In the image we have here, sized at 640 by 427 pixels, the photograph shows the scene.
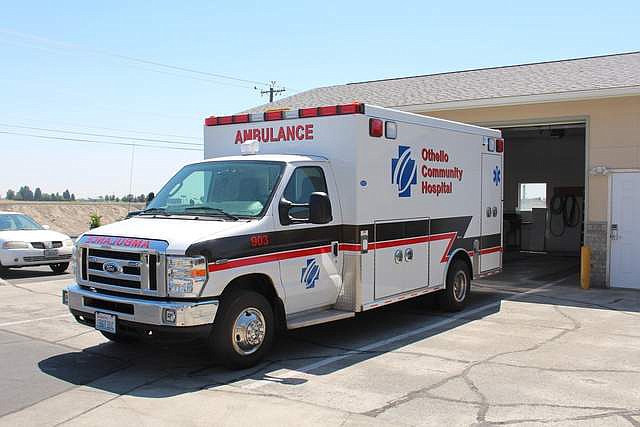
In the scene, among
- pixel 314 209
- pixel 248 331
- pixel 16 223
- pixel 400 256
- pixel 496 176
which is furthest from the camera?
pixel 16 223

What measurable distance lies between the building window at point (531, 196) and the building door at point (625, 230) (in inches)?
401

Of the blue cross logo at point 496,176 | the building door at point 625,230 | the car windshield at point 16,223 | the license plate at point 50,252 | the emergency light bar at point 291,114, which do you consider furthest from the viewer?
the car windshield at point 16,223

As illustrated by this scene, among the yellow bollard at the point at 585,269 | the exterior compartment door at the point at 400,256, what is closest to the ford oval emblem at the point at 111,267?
the exterior compartment door at the point at 400,256

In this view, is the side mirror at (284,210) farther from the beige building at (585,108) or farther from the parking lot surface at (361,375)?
the beige building at (585,108)

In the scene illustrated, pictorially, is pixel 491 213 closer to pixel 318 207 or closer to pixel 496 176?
pixel 496 176

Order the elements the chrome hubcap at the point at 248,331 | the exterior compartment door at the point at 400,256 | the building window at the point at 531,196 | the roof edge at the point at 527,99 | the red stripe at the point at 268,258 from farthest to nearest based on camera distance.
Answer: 1. the building window at the point at 531,196
2. the roof edge at the point at 527,99
3. the exterior compartment door at the point at 400,256
4. the chrome hubcap at the point at 248,331
5. the red stripe at the point at 268,258

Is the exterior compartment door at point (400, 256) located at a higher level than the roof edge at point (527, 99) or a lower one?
lower

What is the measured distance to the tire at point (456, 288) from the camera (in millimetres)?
10025

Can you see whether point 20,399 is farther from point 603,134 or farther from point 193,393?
point 603,134

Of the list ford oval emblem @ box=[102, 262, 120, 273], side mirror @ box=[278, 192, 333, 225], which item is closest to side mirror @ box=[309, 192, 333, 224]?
side mirror @ box=[278, 192, 333, 225]

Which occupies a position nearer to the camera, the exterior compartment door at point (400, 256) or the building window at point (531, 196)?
the exterior compartment door at point (400, 256)

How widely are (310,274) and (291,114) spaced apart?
2.14 metres

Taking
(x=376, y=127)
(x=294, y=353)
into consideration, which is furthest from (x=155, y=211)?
(x=376, y=127)

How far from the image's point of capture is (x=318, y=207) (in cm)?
709
